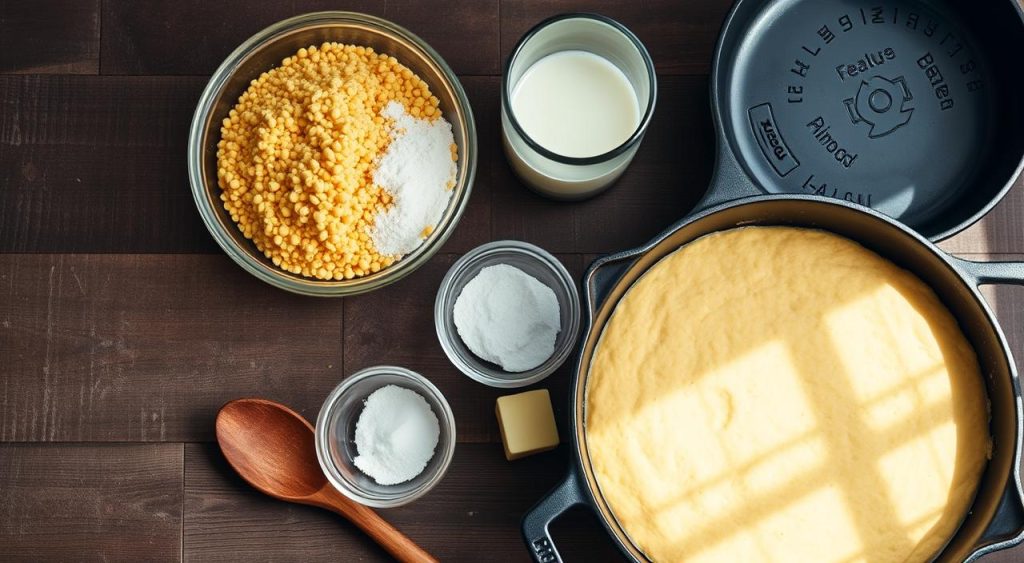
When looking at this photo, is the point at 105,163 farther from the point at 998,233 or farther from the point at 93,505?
the point at 998,233

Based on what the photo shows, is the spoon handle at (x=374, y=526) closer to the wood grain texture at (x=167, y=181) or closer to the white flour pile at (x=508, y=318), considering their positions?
the white flour pile at (x=508, y=318)

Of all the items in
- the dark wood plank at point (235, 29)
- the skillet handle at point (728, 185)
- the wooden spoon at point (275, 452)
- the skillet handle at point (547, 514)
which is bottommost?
the wooden spoon at point (275, 452)

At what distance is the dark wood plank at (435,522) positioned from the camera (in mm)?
1243

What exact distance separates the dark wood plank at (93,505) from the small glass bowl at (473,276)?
0.49 m

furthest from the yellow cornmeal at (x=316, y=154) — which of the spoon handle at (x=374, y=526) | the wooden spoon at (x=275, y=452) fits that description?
the spoon handle at (x=374, y=526)

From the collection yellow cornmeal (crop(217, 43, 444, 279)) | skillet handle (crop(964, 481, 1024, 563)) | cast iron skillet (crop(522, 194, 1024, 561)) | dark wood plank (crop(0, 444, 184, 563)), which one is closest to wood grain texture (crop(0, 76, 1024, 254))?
yellow cornmeal (crop(217, 43, 444, 279))

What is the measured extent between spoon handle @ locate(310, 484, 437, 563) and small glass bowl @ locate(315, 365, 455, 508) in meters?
0.03

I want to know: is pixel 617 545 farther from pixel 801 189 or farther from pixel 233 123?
pixel 233 123

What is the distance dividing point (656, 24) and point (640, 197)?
30 centimetres

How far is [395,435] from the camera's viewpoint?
3.98 feet

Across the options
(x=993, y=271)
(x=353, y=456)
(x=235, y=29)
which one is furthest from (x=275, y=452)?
(x=993, y=271)

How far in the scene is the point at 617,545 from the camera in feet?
3.18

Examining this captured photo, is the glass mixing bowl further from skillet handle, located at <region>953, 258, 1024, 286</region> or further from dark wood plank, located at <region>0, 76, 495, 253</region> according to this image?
skillet handle, located at <region>953, 258, 1024, 286</region>

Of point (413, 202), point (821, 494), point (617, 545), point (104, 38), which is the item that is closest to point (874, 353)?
point (821, 494)
